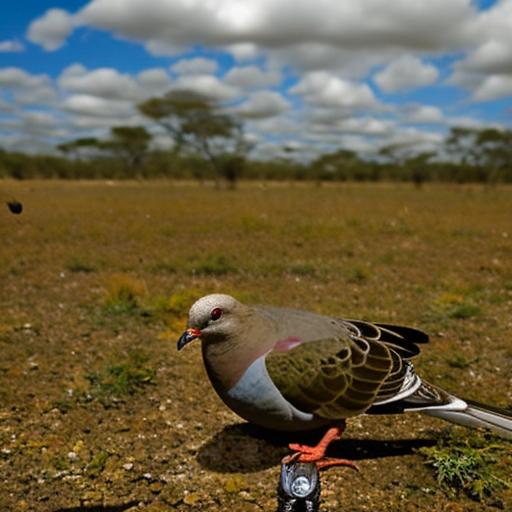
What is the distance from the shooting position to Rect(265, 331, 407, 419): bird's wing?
3.28m

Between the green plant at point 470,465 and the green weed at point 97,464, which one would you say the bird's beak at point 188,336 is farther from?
the green plant at point 470,465

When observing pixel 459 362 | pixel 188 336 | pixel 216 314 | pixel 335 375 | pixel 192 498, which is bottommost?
pixel 192 498

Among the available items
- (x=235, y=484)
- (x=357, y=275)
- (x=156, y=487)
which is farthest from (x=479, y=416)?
(x=357, y=275)

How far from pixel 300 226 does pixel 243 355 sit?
41.0 feet

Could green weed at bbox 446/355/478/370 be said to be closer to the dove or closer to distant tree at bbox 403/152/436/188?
the dove

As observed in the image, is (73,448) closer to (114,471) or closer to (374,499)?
(114,471)

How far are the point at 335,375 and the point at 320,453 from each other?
2.00 feet

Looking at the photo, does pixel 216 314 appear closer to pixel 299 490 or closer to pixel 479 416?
pixel 299 490

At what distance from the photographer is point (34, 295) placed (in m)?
8.61

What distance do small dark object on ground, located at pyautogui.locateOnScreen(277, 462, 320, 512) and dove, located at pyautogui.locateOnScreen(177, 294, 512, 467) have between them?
527 mm

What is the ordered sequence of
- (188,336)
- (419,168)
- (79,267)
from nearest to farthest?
(188,336) → (79,267) → (419,168)

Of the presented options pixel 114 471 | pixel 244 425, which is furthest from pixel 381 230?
pixel 114 471

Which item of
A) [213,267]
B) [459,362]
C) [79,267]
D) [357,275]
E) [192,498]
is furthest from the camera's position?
[79,267]

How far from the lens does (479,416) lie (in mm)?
3504
